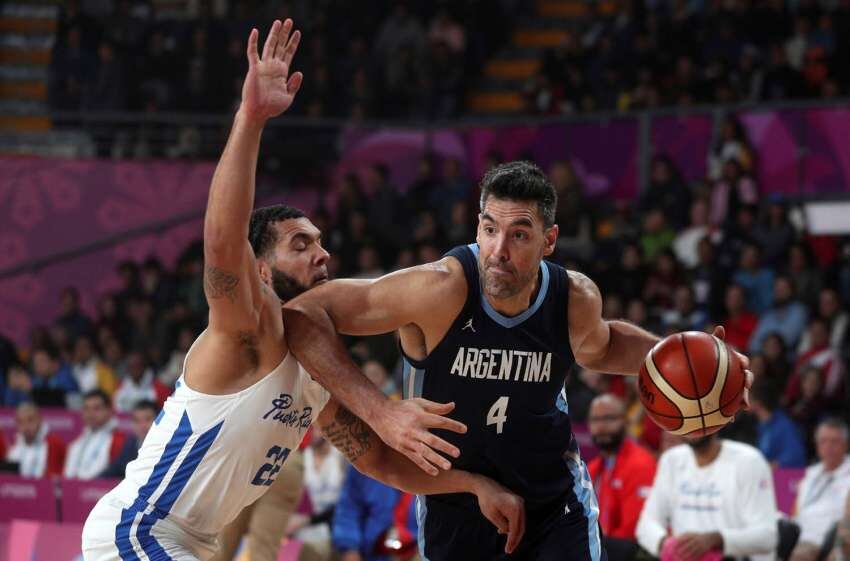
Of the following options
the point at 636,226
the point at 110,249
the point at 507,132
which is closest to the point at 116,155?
the point at 110,249

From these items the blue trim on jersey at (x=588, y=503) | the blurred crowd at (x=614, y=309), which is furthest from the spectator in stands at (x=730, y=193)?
the blue trim on jersey at (x=588, y=503)

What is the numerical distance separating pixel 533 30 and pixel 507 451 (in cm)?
1370

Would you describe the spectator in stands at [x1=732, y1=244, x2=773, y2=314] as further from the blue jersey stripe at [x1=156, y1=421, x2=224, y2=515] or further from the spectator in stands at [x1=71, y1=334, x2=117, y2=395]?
the blue jersey stripe at [x1=156, y1=421, x2=224, y2=515]

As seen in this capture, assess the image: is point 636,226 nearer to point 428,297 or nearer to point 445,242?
point 445,242

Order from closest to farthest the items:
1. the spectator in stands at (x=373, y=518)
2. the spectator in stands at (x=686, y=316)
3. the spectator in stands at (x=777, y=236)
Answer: the spectator in stands at (x=373, y=518), the spectator in stands at (x=686, y=316), the spectator in stands at (x=777, y=236)

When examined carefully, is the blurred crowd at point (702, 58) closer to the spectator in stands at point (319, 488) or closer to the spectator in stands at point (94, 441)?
the spectator in stands at point (319, 488)

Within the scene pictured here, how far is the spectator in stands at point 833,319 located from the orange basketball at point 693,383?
6.67 metres

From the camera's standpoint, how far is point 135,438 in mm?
11086

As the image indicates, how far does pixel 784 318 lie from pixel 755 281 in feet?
1.97

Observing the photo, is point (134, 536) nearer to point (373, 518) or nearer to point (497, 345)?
point (497, 345)

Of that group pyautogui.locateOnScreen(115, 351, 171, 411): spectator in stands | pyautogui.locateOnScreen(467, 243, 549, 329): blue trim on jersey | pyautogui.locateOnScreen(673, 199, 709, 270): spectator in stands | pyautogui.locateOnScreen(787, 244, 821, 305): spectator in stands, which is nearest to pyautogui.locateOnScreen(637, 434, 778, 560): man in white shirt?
pyautogui.locateOnScreen(467, 243, 549, 329): blue trim on jersey

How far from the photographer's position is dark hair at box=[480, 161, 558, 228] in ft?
15.9

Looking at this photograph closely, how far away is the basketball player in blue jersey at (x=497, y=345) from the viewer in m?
4.82

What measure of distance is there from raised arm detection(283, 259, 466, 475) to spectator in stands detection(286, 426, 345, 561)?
14.9 feet
